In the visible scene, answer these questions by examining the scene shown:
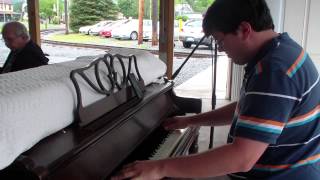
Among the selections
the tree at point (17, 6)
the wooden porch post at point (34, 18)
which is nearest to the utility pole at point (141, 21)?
the wooden porch post at point (34, 18)

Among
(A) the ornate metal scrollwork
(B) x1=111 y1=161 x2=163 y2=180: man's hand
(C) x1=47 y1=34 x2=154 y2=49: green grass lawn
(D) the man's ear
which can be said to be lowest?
(B) x1=111 y1=161 x2=163 y2=180: man's hand

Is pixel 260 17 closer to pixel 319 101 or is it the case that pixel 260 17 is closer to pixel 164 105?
pixel 319 101

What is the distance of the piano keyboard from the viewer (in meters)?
1.69

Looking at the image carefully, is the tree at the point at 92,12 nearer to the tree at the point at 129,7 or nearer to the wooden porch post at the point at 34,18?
the tree at the point at 129,7

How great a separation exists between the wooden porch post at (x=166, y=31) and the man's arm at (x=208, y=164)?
3.11 meters

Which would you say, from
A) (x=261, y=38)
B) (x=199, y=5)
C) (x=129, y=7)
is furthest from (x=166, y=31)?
(x=261, y=38)

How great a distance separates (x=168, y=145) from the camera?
1.80m

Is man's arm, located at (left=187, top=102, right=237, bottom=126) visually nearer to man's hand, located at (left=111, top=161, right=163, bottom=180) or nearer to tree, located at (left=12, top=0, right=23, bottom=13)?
man's hand, located at (left=111, top=161, right=163, bottom=180)

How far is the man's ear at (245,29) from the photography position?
113cm

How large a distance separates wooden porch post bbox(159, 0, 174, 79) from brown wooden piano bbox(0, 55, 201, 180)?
7.20 ft

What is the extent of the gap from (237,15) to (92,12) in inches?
174

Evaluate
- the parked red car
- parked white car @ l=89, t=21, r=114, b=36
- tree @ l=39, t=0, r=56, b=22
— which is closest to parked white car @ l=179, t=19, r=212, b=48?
the parked red car

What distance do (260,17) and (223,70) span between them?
6.93m

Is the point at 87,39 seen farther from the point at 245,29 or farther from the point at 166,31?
the point at 245,29
